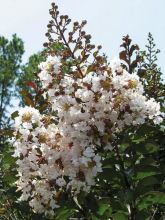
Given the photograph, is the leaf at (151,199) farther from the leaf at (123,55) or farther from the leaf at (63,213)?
the leaf at (123,55)

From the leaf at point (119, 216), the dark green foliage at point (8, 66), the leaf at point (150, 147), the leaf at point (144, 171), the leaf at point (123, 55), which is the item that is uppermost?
the dark green foliage at point (8, 66)

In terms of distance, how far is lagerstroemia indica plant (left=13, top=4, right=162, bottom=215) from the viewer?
268 cm

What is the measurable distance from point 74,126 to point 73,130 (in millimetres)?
25

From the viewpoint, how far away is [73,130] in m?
2.70

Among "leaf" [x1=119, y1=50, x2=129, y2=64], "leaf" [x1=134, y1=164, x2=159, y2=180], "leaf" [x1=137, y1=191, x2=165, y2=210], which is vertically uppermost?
"leaf" [x1=119, y1=50, x2=129, y2=64]

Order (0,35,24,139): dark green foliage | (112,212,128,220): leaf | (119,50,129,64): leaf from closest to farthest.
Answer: (112,212,128,220): leaf → (119,50,129,64): leaf → (0,35,24,139): dark green foliage

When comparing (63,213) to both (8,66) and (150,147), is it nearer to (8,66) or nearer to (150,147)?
(150,147)

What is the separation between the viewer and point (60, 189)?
2.84 metres

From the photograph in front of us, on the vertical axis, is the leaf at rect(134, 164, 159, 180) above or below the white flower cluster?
below

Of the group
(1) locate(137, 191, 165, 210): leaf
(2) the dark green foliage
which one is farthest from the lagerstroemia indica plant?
(2) the dark green foliage

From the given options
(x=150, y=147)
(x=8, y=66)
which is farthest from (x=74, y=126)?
(x=8, y=66)

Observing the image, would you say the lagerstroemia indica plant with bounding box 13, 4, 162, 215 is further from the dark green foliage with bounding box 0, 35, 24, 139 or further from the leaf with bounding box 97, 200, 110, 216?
the dark green foliage with bounding box 0, 35, 24, 139

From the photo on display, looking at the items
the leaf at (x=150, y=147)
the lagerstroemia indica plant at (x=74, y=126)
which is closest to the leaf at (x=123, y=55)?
the lagerstroemia indica plant at (x=74, y=126)

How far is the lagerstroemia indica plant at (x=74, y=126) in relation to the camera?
2.68 m
